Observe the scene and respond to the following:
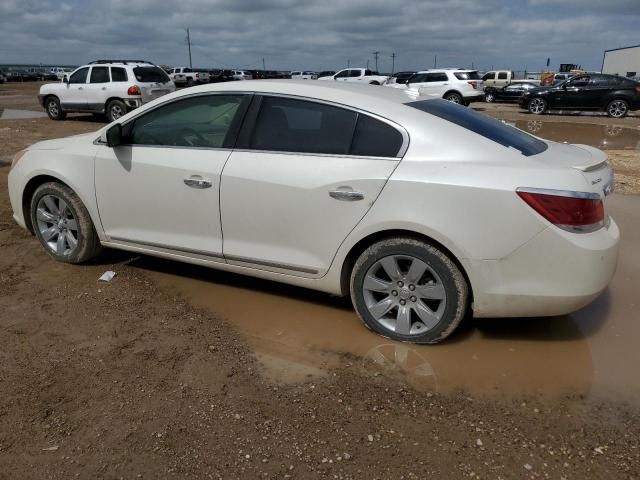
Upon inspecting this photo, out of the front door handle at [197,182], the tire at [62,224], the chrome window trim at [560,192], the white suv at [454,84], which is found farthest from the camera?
the white suv at [454,84]

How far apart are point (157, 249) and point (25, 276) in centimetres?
129

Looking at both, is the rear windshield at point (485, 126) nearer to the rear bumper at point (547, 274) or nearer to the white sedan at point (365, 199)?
the white sedan at point (365, 199)

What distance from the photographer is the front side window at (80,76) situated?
1578 cm

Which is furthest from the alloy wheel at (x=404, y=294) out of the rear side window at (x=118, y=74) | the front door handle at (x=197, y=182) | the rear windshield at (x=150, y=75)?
the rear side window at (x=118, y=74)

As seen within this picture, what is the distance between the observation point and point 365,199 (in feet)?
10.5

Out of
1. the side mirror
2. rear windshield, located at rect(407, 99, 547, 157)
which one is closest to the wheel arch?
rear windshield, located at rect(407, 99, 547, 157)

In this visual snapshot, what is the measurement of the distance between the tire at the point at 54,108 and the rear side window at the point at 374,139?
52.4 feet

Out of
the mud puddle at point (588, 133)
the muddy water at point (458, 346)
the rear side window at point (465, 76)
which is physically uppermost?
the rear side window at point (465, 76)

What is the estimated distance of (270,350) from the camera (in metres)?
3.38

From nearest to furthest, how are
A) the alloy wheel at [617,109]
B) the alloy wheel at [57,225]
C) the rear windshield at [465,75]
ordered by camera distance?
the alloy wheel at [57,225]
the alloy wheel at [617,109]
the rear windshield at [465,75]

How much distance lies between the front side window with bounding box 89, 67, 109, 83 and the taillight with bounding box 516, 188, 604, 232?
587 inches

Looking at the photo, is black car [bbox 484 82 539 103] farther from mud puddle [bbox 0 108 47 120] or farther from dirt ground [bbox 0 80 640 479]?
dirt ground [bbox 0 80 640 479]

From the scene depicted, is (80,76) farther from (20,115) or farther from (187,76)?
(187,76)

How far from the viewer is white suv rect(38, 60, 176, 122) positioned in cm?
1477
